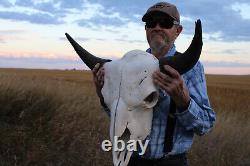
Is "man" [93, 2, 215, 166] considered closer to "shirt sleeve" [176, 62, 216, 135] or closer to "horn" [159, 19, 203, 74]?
"shirt sleeve" [176, 62, 216, 135]

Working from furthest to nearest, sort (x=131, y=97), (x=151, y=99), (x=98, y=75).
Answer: (x=98, y=75) → (x=151, y=99) → (x=131, y=97)

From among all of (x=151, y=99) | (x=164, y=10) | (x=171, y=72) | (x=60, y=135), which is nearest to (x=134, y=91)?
(x=151, y=99)

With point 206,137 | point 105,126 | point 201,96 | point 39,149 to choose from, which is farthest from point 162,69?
point 206,137

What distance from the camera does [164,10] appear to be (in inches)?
143

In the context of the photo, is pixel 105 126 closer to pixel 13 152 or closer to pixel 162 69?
pixel 13 152

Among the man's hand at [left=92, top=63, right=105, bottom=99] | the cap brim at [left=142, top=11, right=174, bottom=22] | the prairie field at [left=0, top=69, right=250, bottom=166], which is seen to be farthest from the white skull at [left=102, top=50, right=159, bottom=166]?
the prairie field at [left=0, top=69, right=250, bottom=166]

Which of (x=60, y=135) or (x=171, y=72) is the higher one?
(x=171, y=72)

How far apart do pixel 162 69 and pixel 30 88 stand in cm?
762

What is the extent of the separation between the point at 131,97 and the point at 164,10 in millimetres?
914

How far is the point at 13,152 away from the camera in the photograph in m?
8.26

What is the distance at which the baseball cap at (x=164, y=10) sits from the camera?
143 inches

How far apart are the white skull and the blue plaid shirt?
302mm

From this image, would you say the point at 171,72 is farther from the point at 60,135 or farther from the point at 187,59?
the point at 60,135

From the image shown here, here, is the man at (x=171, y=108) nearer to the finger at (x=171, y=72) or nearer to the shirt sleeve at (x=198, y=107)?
the shirt sleeve at (x=198, y=107)
